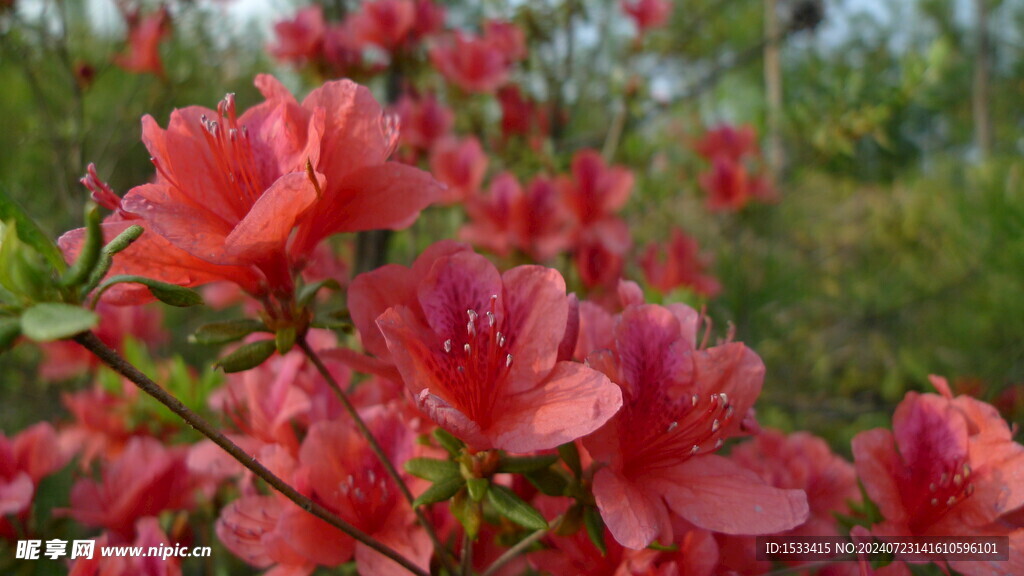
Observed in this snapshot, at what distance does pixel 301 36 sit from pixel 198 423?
185cm

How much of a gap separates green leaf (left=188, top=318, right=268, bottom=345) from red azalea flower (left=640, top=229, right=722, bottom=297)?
4.28ft

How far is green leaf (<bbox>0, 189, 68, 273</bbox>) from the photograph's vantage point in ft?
1.59

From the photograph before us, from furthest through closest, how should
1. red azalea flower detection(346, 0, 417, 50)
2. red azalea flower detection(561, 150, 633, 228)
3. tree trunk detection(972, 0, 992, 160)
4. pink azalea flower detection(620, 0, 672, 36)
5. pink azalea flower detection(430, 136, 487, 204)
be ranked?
tree trunk detection(972, 0, 992, 160)
pink azalea flower detection(620, 0, 672, 36)
red azalea flower detection(346, 0, 417, 50)
pink azalea flower detection(430, 136, 487, 204)
red azalea flower detection(561, 150, 633, 228)

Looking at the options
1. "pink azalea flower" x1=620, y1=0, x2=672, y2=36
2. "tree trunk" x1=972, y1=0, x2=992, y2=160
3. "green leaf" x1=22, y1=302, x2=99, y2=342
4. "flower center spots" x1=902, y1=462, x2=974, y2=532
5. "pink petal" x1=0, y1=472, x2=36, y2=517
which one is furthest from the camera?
"tree trunk" x1=972, y1=0, x2=992, y2=160

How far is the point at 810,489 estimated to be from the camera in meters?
0.93

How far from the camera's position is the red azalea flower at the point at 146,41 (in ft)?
6.90

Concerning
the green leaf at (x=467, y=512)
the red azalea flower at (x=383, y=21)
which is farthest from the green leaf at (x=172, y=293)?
the red azalea flower at (x=383, y=21)

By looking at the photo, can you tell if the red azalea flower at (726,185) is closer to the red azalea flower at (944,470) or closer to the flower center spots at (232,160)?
the red azalea flower at (944,470)

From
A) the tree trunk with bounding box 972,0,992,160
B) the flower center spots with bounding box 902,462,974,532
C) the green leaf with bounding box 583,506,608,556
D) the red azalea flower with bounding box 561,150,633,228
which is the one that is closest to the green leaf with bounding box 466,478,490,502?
the green leaf with bounding box 583,506,608,556

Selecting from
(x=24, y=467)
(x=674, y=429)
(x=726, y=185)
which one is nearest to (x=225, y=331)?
(x=674, y=429)

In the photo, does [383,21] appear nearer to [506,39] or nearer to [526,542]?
[506,39]

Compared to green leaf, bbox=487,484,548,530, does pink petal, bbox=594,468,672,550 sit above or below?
above

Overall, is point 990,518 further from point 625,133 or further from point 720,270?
point 625,133

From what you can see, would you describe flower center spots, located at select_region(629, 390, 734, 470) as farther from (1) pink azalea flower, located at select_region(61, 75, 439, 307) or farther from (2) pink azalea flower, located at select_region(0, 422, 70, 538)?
(2) pink azalea flower, located at select_region(0, 422, 70, 538)
